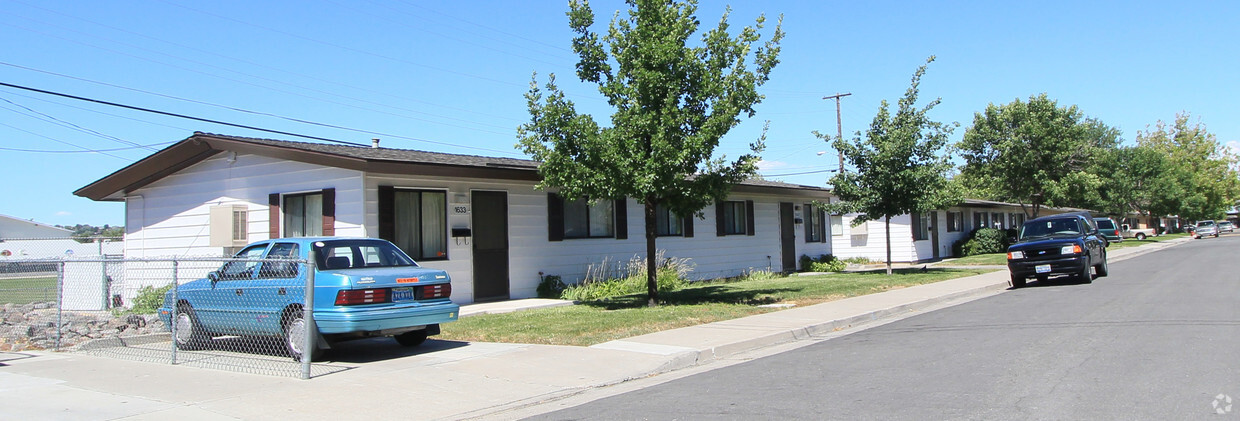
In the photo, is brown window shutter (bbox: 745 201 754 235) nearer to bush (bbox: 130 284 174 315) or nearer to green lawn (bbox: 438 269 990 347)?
green lawn (bbox: 438 269 990 347)

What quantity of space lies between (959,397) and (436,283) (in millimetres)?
6037

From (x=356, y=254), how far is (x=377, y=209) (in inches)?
165

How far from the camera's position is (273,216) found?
50.2 ft

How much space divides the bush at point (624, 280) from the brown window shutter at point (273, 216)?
5577 mm

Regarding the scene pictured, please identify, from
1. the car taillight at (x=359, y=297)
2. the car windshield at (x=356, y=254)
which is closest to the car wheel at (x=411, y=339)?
the car windshield at (x=356, y=254)

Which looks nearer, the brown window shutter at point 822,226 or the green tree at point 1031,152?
the brown window shutter at point 822,226

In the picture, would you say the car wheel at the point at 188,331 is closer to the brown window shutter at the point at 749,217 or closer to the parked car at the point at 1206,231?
the brown window shutter at the point at 749,217

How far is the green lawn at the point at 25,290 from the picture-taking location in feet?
40.8

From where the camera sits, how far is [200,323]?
34.5 ft

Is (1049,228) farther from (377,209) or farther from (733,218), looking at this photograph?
(377,209)

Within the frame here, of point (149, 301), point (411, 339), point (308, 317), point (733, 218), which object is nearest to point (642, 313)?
point (411, 339)

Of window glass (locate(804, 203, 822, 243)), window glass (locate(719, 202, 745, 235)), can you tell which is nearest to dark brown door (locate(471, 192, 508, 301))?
window glass (locate(719, 202, 745, 235))

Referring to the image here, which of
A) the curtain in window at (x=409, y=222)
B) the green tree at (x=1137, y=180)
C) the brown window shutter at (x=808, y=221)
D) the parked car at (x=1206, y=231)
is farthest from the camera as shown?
the parked car at (x=1206, y=231)

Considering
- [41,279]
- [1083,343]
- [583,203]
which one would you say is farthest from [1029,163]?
[41,279]
